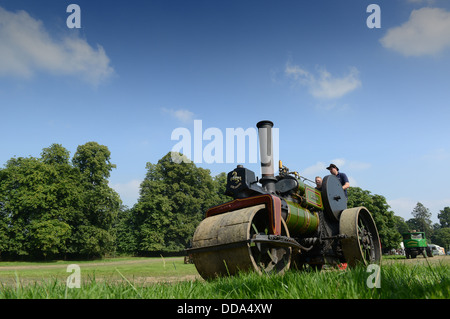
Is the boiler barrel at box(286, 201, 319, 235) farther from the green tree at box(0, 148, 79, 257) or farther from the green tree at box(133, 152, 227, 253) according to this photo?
the green tree at box(133, 152, 227, 253)

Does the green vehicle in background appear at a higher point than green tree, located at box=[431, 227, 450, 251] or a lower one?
higher

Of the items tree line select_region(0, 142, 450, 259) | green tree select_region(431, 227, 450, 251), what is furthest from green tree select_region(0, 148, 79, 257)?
green tree select_region(431, 227, 450, 251)

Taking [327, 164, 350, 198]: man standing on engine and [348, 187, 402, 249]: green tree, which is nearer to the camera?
[327, 164, 350, 198]: man standing on engine

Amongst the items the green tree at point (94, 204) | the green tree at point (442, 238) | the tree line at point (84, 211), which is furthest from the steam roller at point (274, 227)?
the green tree at point (442, 238)

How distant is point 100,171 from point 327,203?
36030 millimetres

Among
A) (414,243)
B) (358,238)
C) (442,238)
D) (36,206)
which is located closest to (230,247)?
(358,238)

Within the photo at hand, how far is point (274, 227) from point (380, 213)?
37.3m

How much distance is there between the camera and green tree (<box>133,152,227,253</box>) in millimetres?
44344

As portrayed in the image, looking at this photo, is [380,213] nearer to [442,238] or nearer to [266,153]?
[266,153]

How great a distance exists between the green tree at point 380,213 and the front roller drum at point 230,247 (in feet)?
105

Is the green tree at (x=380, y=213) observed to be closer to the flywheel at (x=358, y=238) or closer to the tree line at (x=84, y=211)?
the tree line at (x=84, y=211)

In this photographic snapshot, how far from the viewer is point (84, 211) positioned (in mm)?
38281

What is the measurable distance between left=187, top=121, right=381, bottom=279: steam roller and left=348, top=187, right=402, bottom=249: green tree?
28.8m
